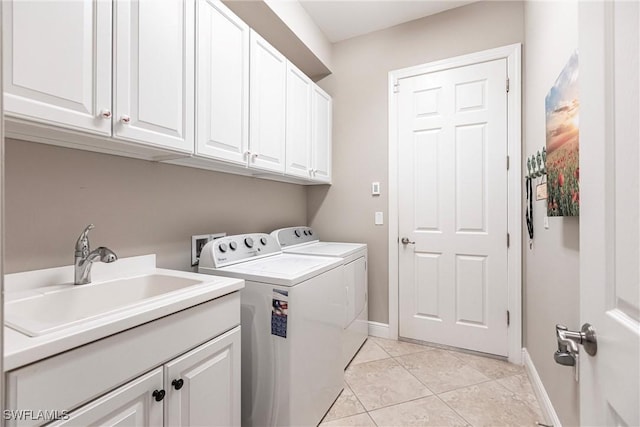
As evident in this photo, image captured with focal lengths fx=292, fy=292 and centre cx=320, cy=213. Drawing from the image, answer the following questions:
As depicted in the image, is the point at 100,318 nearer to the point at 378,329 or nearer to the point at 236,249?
the point at 236,249

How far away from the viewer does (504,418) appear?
1.68 m

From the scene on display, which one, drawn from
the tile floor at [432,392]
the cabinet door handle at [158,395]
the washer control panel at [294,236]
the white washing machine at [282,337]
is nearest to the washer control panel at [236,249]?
the white washing machine at [282,337]

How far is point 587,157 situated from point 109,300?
1.69 metres

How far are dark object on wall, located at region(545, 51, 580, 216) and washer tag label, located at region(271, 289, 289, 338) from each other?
1264 mm

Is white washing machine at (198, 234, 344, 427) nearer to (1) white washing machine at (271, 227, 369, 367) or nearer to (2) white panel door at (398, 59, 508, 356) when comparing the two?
(1) white washing machine at (271, 227, 369, 367)

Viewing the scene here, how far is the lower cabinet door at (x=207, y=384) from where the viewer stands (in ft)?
3.27

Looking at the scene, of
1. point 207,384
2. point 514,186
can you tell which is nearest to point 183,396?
point 207,384

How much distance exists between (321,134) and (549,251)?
1914mm

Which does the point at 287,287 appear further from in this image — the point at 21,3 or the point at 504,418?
the point at 504,418

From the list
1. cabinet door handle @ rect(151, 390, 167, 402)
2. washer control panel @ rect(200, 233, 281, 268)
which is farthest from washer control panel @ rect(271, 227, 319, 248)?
cabinet door handle @ rect(151, 390, 167, 402)

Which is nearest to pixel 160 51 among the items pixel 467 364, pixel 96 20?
pixel 96 20

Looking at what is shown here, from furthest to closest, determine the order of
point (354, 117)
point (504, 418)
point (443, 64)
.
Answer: point (354, 117) < point (443, 64) < point (504, 418)

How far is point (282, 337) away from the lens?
4.51 feet

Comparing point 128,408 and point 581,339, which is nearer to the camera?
point 581,339
